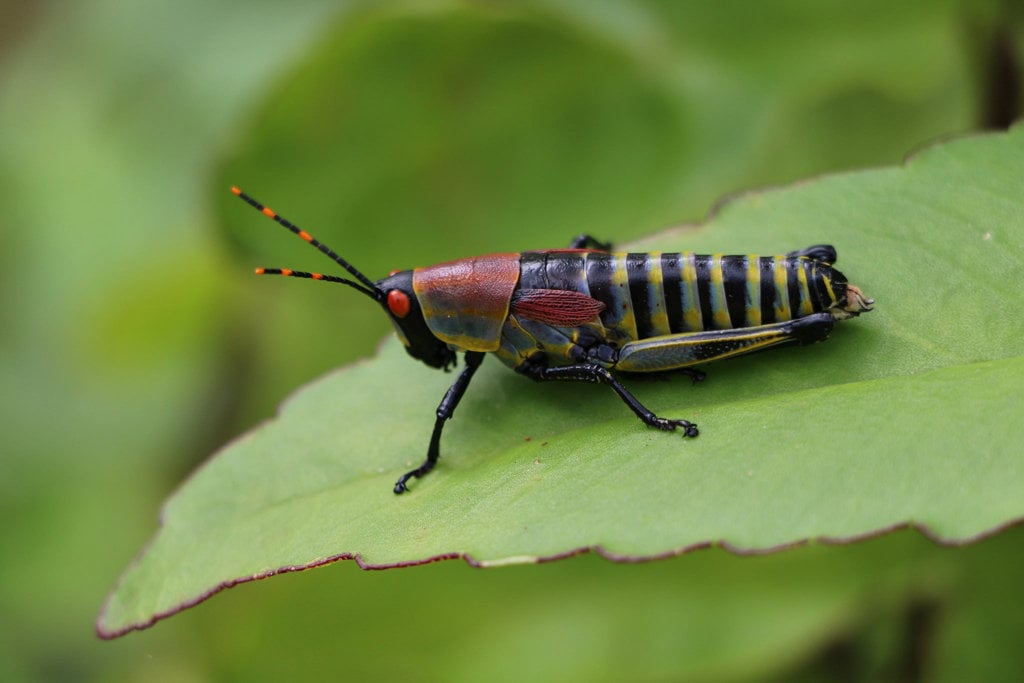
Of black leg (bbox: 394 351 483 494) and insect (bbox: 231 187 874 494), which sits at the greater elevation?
insect (bbox: 231 187 874 494)

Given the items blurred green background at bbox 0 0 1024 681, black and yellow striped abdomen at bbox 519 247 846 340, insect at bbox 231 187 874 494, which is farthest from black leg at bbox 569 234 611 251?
blurred green background at bbox 0 0 1024 681

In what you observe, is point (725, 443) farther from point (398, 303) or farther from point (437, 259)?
point (437, 259)

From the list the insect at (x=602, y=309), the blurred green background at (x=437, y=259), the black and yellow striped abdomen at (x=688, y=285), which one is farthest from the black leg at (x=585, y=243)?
the blurred green background at (x=437, y=259)

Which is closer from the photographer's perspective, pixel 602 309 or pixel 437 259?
pixel 602 309

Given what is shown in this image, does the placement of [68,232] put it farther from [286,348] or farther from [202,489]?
[202,489]

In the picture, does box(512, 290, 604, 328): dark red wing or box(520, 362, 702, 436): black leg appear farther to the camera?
box(512, 290, 604, 328): dark red wing

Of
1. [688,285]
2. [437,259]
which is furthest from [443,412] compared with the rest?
[437,259]

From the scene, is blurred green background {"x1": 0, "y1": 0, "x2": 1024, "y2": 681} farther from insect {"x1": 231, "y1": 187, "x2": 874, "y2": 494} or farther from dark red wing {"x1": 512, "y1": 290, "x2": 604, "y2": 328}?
dark red wing {"x1": 512, "y1": 290, "x2": 604, "y2": 328}

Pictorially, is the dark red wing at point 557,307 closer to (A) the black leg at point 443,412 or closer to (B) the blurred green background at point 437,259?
(A) the black leg at point 443,412
